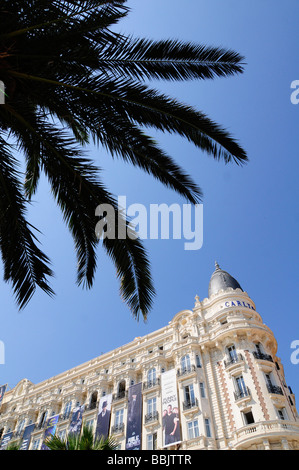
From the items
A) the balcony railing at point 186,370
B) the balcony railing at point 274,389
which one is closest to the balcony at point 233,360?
the balcony railing at point 274,389

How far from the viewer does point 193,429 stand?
2728cm

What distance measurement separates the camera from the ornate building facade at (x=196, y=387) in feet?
85.5

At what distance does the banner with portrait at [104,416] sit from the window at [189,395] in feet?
27.0

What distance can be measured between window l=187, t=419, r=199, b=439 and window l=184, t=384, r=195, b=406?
4.78 ft

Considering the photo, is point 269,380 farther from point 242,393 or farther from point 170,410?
point 170,410

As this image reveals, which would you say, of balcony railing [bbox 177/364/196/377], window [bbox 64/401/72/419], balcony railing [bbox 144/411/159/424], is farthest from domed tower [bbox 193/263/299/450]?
window [bbox 64/401/72/419]

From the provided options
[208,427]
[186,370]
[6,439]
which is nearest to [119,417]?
[186,370]

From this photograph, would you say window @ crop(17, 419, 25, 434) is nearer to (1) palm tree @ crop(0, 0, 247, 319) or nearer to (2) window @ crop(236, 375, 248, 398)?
(2) window @ crop(236, 375, 248, 398)

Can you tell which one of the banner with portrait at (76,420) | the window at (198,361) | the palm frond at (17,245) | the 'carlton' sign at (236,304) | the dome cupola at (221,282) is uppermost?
the dome cupola at (221,282)

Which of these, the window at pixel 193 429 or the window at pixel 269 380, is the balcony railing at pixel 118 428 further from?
the window at pixel 269 380

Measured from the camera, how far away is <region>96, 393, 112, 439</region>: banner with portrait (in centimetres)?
3176

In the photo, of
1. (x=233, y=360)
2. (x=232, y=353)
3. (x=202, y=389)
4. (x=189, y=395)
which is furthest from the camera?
(x=232, y=353)

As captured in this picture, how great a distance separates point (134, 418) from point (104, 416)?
399 centimetres

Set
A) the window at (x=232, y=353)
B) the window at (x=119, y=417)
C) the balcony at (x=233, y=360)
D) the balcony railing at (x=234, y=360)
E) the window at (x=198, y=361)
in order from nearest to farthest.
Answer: the balcony at (x=233, y=360) < the balcony railing at (x=234, y=360) < the window at (x=232, y=353) < the window at (x=198, y=361) < the window at (x=119, y=417)
